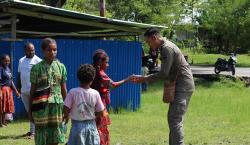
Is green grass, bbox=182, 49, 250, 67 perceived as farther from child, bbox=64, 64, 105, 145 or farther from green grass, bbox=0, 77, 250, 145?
child, bbox=64, 64, 105, 145

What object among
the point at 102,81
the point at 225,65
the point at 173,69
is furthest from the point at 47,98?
the point at 225,65

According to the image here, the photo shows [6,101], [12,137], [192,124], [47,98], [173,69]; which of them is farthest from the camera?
[192,124]

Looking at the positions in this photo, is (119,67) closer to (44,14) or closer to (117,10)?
(44,14)

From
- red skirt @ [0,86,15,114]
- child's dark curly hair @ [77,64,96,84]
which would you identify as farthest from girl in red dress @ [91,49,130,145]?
red skirt @ [0,86,15,114]

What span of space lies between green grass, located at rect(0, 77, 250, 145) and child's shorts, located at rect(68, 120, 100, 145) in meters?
3.15

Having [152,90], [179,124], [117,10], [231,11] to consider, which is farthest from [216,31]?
[179,124]

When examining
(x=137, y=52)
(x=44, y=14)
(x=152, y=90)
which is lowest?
(x=152, y=90)

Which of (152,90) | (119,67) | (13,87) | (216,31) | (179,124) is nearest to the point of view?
(179,124)

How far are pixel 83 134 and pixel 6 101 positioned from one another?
17.4 feet

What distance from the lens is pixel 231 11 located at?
3788 centimetres

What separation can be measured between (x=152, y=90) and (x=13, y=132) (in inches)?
392

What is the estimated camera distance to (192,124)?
1166cm

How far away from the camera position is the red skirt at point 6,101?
10797 millimetres

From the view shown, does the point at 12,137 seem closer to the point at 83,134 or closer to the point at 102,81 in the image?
the point at 102,81
